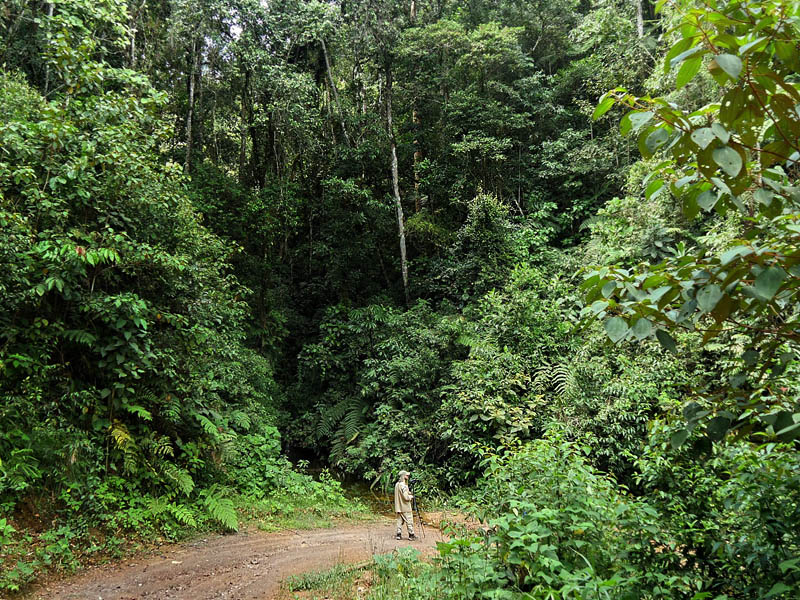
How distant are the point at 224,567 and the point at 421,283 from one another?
999 cm

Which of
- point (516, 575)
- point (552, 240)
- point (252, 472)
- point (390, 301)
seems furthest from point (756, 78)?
point (552, 240)

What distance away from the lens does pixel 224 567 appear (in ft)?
18.4

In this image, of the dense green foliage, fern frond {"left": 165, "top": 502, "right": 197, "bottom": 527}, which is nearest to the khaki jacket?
the dense green foliage

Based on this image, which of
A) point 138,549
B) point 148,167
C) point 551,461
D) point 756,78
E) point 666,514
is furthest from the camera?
point 148,167

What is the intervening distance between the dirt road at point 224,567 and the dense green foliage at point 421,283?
0.46 m

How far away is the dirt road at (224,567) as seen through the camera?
15.8 feet

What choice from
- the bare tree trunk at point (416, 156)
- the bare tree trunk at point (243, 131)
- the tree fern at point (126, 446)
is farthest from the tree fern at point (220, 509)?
the bare tree trunk at point (243, 131)

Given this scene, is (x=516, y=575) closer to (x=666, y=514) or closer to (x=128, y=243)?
(x=666, y=514)

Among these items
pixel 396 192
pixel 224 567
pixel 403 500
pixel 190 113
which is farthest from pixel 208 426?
pixel 190 113

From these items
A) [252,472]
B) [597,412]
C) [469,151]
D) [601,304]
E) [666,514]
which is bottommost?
[252,472]

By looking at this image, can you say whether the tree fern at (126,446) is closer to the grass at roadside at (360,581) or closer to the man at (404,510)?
the grass at roadside at (360,581)

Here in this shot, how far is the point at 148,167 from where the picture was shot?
7105 mm

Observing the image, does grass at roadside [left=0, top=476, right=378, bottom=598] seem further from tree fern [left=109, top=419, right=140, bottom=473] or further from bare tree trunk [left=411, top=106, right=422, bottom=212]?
bare tree trunk [left=411, top=106, right=422, bottom=212]

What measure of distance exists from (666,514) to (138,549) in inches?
240
